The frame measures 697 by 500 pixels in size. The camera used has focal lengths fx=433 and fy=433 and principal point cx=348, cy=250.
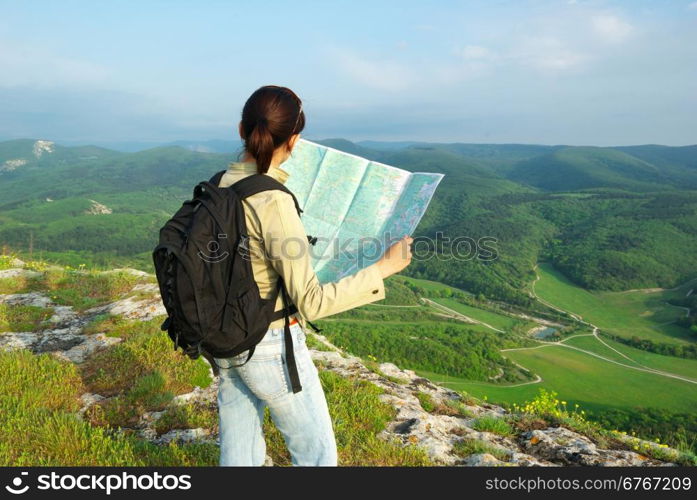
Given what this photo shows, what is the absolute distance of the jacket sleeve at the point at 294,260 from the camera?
228cm

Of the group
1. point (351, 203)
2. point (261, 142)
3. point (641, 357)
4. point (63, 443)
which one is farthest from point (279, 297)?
point (641, 357)

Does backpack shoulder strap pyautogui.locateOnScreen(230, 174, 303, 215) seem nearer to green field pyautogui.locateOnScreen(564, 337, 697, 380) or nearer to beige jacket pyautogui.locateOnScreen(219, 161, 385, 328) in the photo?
beige jacket pyautogui.locateOnScreen(219, 161, 385, 328)

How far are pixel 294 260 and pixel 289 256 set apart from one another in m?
0.03

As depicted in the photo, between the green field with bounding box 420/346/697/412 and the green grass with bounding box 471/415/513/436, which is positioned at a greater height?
the green grass with bounding box 471/415/513/436

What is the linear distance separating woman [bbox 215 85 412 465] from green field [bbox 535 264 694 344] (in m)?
122

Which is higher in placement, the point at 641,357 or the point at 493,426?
the point at 493,426

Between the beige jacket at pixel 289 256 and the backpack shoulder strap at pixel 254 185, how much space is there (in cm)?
3

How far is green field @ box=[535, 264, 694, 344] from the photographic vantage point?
105500 mm

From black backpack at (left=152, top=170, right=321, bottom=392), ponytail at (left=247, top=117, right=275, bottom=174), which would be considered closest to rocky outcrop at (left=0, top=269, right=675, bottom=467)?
black backpack at (left=152, top=170, right=321, bottom=392)

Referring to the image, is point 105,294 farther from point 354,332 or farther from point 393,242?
point 354,332

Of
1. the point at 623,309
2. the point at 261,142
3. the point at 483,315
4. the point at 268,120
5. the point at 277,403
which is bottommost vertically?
the point at 483,315

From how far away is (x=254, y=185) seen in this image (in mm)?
2361

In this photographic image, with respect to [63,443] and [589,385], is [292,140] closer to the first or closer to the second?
[63,443]

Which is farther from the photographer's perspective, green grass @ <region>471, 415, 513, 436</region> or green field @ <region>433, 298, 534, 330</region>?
green field @ <region>433, 298, 534, 330</region>
